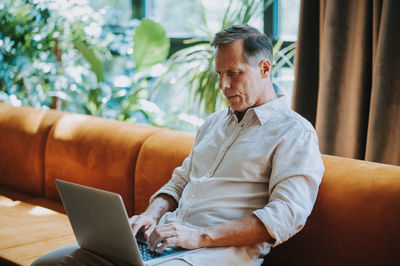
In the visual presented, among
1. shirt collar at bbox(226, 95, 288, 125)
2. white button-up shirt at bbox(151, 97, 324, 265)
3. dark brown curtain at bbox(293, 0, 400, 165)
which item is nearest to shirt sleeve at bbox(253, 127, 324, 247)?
white button-up shirt at bbox(151, 97, 324, 265)

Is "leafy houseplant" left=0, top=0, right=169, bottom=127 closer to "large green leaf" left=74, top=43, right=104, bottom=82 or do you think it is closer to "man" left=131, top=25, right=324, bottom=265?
"large green leaf" left=74, top=43, right=104, bottom=82

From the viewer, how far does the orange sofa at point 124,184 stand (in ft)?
5.07

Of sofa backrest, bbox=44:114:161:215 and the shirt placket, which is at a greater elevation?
the shirt placket

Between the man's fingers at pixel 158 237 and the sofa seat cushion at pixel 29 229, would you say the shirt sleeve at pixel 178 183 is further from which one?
the sofa seat cushion at pixel 29 229

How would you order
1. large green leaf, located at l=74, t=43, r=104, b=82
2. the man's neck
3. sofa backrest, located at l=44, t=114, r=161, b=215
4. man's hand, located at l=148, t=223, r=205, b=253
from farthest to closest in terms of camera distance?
1. large green leaf, located at l=74, t=43, r=104, b=82
2. sofa backrest, located at l=44, t=114, r=161, b=215
3. the man's neck
4. man's hand, located at l=148, t=223, r=205, b=253

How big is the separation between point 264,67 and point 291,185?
0.44m

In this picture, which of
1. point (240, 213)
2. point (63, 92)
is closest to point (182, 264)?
point (240, 213)

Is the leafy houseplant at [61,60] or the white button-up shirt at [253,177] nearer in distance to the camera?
the white button-up shirt at [253,177]

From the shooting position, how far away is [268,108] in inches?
66.0

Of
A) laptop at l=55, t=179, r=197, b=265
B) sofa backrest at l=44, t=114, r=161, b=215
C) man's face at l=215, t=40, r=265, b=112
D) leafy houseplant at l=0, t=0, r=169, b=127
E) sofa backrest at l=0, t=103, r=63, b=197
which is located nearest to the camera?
laptop at l=55, t=179, r=197, b=265

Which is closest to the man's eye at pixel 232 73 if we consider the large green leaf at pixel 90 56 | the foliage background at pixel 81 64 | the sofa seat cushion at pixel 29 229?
the sofa seat cushion at pixel 29 229

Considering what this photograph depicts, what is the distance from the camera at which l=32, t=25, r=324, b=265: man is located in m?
1.46

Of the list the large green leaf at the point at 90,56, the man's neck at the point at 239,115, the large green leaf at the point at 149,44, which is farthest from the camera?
the large green leaf at the point at 90,56

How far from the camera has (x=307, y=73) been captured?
7.56 feet
